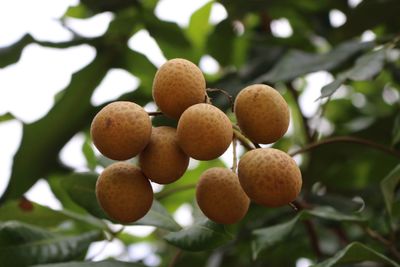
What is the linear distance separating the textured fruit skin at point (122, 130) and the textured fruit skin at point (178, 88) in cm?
3

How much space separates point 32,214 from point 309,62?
2.01 feet

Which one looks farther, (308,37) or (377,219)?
(308,37)

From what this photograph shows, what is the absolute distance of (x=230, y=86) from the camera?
132cm

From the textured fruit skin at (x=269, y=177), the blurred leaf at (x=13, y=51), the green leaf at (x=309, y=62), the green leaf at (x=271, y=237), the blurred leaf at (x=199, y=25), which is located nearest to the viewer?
the textured fruit skin at (x=269, y=177)

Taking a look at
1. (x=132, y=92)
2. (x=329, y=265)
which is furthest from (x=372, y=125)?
(x=329, y=265)

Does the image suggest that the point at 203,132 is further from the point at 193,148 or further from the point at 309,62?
the point at 309,62

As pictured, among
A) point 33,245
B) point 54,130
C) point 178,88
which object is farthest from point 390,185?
point 54,130

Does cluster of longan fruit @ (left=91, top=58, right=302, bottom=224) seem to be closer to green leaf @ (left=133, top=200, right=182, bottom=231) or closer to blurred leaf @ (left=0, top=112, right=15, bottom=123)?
green leaf @ (left=133, top=200, right=182, bottom=231)

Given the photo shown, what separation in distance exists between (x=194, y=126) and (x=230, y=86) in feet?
2.02

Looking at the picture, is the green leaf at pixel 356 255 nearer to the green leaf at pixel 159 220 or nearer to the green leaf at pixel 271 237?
the green leaf at pixel 271 237

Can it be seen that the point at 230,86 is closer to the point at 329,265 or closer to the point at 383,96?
the point at 329,265

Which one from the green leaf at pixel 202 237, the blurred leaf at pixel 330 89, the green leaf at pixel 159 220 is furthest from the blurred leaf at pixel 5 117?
the blurred leaf at pixel 330 89

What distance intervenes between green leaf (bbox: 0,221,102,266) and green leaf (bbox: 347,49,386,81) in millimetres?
530

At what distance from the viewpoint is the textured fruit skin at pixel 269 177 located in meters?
0.72
